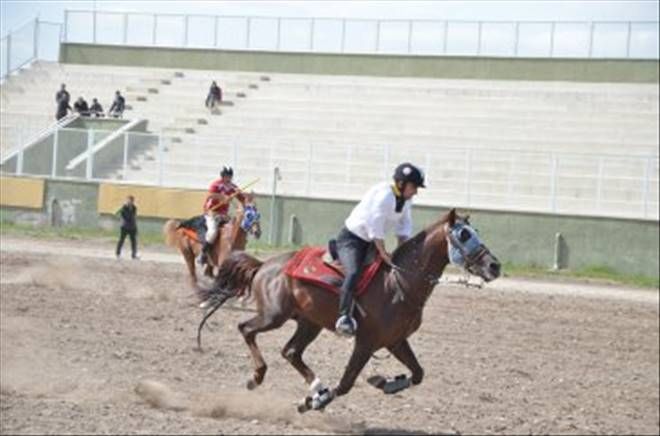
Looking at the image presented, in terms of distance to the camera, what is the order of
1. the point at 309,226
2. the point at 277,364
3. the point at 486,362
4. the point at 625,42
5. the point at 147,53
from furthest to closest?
the point at 625,42
the point at 486,362
the point at 277,364
the point at 309,226
the point at 147,53

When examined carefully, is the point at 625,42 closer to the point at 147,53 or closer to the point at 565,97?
the point at 565,97

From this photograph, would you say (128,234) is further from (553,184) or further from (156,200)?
(553,184)

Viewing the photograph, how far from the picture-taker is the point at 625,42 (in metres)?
31.8

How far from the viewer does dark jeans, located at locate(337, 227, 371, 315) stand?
14.1 m

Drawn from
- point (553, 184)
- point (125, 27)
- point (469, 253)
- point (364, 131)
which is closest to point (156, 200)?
point (125, 27)

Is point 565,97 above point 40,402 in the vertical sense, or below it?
above

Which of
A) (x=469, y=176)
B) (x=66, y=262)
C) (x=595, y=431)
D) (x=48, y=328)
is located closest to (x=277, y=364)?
(x=48, y=328)

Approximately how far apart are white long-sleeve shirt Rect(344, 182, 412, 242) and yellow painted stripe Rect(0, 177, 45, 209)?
9.56 ft

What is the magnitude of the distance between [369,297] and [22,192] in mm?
3585

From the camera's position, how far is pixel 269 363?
66.0 ft

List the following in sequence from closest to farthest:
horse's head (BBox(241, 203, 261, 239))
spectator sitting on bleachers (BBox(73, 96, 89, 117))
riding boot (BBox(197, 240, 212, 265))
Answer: horse's head (BBox(241, 203, 261, 239))
spectator sitting on bleachers (BBox(73, 96, 89, 117))
riding boot (BBox(197, 240, 212, 265))

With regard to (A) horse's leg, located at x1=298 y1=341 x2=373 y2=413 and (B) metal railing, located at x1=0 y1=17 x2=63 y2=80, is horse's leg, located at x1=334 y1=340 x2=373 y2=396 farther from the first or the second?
(B) metal railing, located at x1=0 y1=17 x2=63 y2=80

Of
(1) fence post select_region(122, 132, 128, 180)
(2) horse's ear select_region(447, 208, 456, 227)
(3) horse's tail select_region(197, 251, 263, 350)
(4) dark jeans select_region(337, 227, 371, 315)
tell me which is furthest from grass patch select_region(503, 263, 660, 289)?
(1) fence post select_region(122, 132, 128, 180)

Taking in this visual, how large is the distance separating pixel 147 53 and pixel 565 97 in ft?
34.3
